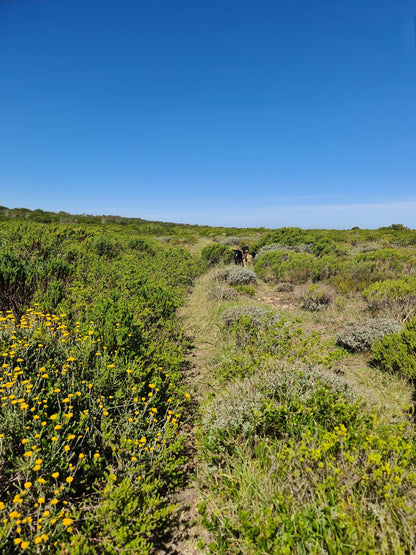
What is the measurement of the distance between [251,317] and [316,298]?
295 cm

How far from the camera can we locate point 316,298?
24.3 ft

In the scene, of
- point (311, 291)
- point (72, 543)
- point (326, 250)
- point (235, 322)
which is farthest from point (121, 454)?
point (326, 250)

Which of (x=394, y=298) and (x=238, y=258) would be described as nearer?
(x=394, y=298)

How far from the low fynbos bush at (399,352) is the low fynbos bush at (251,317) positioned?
6.15 ft

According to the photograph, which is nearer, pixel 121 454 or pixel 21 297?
pixel 121 454

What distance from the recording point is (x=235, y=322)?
5441mm

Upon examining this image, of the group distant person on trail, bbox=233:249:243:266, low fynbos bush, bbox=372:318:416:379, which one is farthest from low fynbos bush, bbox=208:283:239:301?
distant person on trail, bbox=233:249:243:266

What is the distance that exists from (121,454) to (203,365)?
2.45 metres

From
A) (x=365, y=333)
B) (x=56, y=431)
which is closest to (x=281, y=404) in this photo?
(x=56, y=431)

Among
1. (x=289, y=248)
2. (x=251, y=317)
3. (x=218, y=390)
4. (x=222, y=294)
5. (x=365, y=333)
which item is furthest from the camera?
(x=289, y=248)

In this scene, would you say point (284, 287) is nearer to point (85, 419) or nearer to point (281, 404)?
point (281, 404)

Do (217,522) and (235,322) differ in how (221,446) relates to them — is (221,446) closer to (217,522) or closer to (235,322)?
(217,522)

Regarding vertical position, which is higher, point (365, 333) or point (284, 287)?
point (284, 287)

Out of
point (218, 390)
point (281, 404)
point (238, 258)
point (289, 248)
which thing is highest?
point (289, 248)
